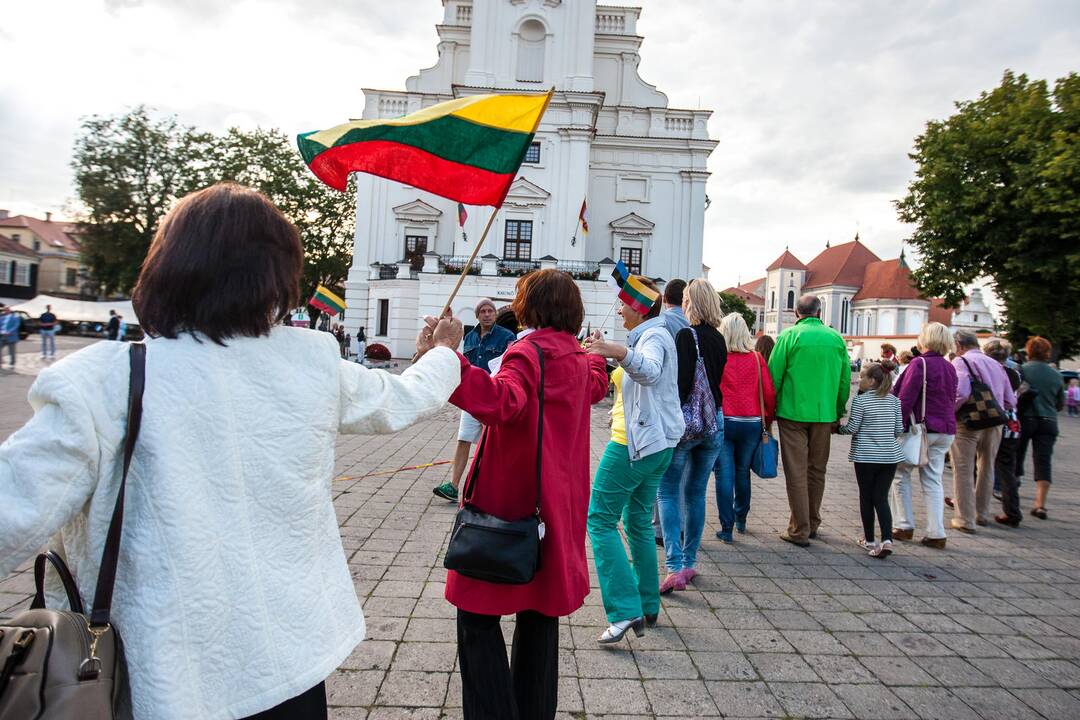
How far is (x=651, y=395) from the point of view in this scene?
3.98 m

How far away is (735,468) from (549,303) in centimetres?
413

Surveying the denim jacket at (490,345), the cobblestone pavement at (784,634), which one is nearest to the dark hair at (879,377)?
the cobblestone pavement at (784,634)

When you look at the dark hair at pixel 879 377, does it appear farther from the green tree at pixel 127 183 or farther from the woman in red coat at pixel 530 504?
the green tree at pixel 127 183

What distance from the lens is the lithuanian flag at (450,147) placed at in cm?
322

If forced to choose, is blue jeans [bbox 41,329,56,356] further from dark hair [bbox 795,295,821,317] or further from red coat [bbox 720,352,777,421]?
dark hair [bbox 795,295,821,317]

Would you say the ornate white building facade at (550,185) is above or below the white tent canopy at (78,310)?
above

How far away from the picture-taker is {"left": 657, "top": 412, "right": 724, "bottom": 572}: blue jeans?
475cm

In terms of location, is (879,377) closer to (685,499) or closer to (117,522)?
(685,499)

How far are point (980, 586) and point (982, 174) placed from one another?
2857 cm

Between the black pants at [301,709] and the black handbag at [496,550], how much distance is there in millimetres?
742

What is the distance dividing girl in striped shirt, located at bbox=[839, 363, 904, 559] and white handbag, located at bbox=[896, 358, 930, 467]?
0.43m

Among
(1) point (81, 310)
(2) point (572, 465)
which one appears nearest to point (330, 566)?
(2) point (572, 465)

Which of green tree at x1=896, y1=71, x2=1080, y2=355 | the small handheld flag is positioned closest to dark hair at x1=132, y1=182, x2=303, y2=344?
the small handheld flag

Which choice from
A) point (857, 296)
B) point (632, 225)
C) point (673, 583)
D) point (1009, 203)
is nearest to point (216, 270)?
point (673, 583)
